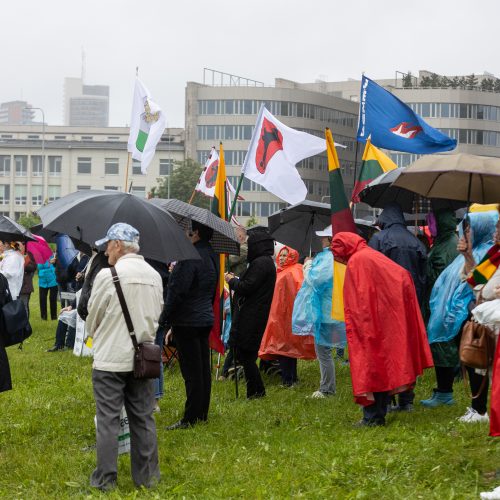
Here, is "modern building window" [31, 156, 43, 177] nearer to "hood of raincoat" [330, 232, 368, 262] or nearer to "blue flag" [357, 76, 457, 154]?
"blue flag" [357, 76, 457, 154]

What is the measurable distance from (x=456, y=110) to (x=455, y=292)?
3816 inches

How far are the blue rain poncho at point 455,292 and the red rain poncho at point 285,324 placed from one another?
8.74ft

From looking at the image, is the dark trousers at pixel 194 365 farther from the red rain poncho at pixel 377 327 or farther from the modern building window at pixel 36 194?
the modern building window at pixel 36 194

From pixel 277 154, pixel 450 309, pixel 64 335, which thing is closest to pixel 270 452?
pixel 450 309

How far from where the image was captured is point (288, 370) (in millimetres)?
12555

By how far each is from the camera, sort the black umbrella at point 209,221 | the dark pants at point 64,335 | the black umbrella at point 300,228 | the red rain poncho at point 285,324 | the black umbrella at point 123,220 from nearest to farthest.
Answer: the black umbrella at point 123,220 < the black umbrella at point 209,221 < the red rain poncho at point 285,324 < the black umbrella at point 300,228 < the dark pants at point 64,335

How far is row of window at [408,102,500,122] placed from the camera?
10206 centimetres

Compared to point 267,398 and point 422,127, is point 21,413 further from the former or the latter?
point 422,127

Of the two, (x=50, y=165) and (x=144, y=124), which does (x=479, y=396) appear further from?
(x=50, y=165)

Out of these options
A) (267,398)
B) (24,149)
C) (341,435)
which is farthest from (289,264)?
(24,149)

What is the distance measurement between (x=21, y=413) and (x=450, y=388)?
15.1 feet

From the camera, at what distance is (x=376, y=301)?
29.7ft

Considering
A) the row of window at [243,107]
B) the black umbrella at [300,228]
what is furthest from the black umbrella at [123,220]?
the row of window at [243,107]

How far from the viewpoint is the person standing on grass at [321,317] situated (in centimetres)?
1134
